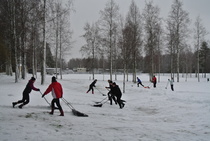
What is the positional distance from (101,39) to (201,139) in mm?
22046

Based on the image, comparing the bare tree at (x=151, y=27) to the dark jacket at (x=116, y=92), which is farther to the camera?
the bare tree at (x=151, y=27)

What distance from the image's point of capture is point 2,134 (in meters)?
4.39

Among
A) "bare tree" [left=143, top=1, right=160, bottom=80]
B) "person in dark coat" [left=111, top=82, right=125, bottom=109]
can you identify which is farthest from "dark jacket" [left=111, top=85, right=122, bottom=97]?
"bare tree" [left=143, top=1, right=160, bottom=80]

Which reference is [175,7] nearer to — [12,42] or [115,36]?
[115,36]

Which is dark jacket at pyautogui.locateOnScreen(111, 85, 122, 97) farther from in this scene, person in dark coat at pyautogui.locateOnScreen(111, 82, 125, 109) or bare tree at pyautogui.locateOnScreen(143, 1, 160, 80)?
bare tree at pyautogui.locateOnScreen(143, 1, 160, 80)

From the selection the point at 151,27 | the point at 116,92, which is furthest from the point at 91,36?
the point at 116,92

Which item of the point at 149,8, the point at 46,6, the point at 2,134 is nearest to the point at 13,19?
the point at 46,6

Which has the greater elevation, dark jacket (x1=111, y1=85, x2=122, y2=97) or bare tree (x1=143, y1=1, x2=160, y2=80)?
bare tree (x1=143, y1=1, x2=160, y2=80)

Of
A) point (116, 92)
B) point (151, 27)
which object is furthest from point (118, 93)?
point (151, 27)

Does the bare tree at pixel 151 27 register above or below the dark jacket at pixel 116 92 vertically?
above

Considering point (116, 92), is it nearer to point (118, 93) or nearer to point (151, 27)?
point (118, 93)

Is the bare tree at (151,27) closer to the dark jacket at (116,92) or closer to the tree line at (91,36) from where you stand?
the tree line at (91,36)

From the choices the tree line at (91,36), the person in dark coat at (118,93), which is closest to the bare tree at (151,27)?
the tree line at (91,36)

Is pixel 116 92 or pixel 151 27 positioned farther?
pixel 151 27
